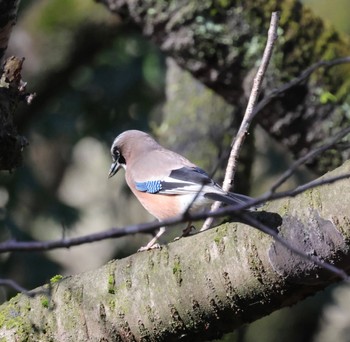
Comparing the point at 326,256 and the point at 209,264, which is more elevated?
the point at 326,256

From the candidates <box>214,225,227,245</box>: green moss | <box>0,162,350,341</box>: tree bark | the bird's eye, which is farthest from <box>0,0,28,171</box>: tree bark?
the bird's eye

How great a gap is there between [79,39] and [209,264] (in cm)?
424

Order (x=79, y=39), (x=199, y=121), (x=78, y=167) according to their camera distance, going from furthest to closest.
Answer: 1. (x=78, y=167)
2. (x=79, y=39)
3. (x=199, y=121)

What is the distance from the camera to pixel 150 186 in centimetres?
367

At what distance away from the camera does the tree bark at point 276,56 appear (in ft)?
14.8

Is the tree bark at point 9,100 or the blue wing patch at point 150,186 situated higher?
the tree bark at point 9,100

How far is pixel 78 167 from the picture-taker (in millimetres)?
8609

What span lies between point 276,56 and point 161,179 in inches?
48.6

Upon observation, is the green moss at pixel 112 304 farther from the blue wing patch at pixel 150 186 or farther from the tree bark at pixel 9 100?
the blue wing patch at pixel 150 186

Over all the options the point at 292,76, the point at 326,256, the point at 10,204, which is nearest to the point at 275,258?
the point at 326,256

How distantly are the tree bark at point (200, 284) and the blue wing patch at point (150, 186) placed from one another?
3.32 feet

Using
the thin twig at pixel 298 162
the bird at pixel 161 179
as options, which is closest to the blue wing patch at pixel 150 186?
the bird at pixel 161 179

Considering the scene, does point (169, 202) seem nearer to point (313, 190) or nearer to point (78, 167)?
point (313, 190)

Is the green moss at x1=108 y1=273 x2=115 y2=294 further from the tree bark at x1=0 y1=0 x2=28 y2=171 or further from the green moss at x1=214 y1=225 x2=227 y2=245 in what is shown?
the tree bark at x1=0 y1=0 x2=28 y2=171
